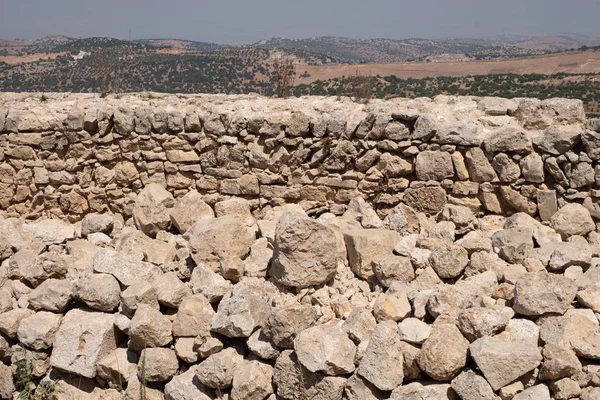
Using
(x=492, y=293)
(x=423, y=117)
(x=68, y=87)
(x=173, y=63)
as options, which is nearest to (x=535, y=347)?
(x=492, y=293)

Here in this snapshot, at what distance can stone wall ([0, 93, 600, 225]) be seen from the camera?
5.13 metres

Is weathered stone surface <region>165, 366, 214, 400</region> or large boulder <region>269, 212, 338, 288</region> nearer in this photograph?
weathered stone surface <region>165, 366, 214, 400</region>

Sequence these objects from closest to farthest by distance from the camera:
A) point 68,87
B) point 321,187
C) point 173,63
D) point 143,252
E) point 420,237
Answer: point 420,237
point 143,252
point 321,187
point 68,87
point 173,63

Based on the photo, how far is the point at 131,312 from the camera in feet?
14.7

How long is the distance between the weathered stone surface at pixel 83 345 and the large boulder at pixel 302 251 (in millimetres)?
1494

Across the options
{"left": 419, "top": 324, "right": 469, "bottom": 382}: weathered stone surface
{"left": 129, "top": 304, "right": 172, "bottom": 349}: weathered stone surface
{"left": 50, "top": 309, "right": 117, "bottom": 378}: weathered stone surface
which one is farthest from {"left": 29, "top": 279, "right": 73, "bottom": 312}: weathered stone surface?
{"left": 419, "top": 324, "right": 469, "bottom": 382}: weathered stone surface

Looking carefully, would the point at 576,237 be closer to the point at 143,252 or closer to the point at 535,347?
the point at 535,347

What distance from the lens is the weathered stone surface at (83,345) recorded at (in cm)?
445

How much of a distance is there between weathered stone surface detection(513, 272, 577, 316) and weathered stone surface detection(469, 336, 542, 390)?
0.39 m

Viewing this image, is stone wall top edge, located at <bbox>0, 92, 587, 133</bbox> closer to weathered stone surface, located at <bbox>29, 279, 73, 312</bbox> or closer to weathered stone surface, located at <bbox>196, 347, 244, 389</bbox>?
weathered stone surface, located at <bbox>29, 279, 73, 312</bbox>

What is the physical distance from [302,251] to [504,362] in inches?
67.3

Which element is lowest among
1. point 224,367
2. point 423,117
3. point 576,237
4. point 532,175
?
point 224,367

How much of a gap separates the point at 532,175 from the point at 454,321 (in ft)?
6.66

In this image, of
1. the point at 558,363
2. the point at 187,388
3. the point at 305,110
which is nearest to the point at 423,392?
the point at 558,363
